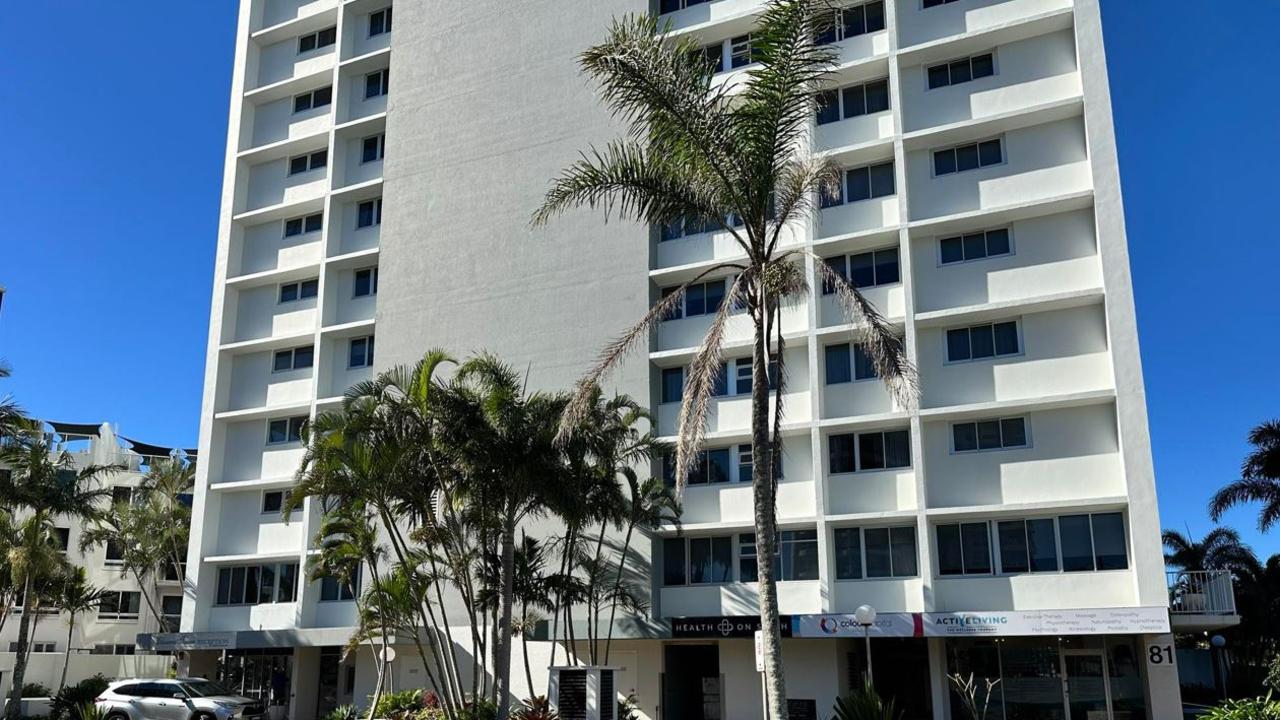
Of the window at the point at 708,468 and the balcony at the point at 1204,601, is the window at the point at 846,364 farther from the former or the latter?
the balcony at the point at 1204,601

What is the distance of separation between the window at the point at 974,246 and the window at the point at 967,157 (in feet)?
6.38

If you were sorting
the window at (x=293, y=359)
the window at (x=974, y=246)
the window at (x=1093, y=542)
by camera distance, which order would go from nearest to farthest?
the window at (x=1093, y=542), the window at (x=974, y=246), the window at (x=293, y=359)

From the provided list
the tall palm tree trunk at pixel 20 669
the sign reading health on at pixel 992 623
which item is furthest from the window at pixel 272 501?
the sign reading health on at pixel 992 623

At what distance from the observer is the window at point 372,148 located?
4075cm

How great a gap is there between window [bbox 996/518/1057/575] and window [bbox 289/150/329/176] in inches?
1113

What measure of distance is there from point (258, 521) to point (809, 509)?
20.6 m

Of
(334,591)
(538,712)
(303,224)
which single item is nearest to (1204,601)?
(538,712)

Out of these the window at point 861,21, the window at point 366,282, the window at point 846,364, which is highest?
the window at point 861,21

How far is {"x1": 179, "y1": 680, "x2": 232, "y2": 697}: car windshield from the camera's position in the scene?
104 ft

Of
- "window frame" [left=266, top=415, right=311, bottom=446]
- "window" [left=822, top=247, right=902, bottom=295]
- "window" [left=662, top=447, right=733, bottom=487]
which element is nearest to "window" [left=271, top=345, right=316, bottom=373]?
"window frame" [left=266, top=415, right=311, bottom=446]

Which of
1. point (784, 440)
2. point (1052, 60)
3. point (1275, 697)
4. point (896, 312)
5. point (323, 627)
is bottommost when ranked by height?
point (1275, 697)

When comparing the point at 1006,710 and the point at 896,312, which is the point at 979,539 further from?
the point at 896,312

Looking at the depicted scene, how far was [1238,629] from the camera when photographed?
1954 inches

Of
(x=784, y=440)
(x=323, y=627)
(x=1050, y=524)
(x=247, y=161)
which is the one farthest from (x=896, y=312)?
(x=247, y=161)
